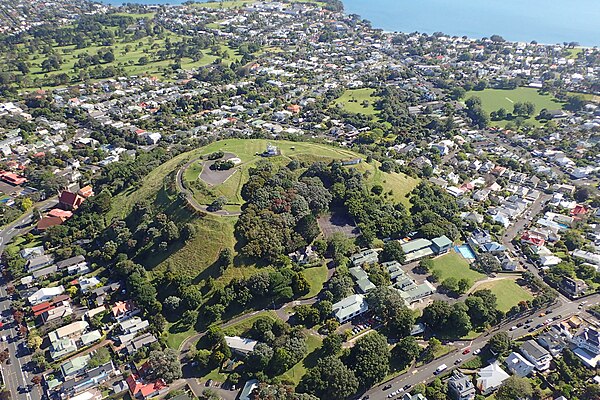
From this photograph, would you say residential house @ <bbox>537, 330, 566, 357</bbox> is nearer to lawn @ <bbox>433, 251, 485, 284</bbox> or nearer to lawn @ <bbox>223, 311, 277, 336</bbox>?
lawn @ <bbox>433, 251, 485, 284</bbox>

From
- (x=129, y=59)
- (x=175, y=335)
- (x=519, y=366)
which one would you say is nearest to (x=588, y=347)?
(x=519, y=366)

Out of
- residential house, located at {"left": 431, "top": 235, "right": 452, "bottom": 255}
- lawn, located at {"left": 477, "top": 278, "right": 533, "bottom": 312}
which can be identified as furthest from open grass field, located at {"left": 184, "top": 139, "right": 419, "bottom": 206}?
lawn, located at {"left": 477, "top": 278, "right": 533, "bottom": 312}

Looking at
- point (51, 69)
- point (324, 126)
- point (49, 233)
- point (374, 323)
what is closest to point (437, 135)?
point (324, 126)

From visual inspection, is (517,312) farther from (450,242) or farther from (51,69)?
(51,69)

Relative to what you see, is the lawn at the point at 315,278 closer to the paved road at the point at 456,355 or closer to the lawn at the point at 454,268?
the paved road at the point at 456,355

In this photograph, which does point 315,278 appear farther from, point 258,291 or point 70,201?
point 70,201
